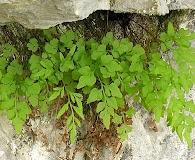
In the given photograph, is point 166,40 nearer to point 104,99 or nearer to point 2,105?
point 104,99

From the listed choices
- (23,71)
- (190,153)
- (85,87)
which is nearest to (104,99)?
(85,87)

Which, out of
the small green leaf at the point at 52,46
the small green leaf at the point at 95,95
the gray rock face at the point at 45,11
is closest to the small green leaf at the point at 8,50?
the small green leaf at the point at 52,46

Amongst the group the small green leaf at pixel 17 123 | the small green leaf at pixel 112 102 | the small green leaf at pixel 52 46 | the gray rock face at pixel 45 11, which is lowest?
the small green leaf at pixel 17 123

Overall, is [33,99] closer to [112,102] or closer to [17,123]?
[17,123]

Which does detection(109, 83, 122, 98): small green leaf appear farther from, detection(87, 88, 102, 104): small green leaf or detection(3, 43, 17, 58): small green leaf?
detection(3, 43, 17, 58): small green leaf

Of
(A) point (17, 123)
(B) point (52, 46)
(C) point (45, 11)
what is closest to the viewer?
(C) point (45, 11)

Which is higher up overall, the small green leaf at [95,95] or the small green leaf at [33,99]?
the small green leaf at [95,95]

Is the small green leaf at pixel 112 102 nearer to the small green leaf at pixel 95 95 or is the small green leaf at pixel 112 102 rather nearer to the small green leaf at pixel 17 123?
the small green leaf at pixel 95 95

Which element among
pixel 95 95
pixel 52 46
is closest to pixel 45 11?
pixel 52 46

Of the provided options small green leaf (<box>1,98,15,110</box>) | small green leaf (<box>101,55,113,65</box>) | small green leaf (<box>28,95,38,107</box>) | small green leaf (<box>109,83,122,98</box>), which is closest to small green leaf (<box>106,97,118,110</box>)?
small green leaf (<box>109,83,122,98</box>)

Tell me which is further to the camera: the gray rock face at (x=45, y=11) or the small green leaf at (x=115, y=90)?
the small green leaf at (x=115, y=90)

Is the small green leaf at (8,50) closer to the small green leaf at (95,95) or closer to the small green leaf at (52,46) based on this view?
the small green leaf at (52,46)
